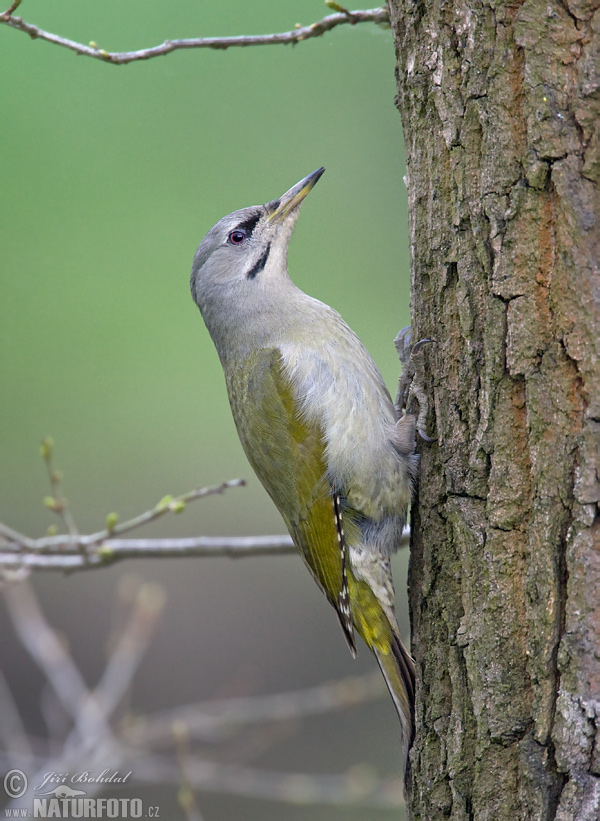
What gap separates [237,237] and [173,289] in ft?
10.8

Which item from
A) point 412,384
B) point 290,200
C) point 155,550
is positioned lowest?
point 155,550

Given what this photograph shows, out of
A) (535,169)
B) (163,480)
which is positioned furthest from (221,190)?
(535,169)

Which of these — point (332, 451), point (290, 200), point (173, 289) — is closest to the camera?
point (332, 451)

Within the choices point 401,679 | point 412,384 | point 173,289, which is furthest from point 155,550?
point 173,289

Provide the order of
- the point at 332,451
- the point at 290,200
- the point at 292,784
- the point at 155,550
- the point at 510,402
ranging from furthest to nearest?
the point at 292,784
the point at 290,200
the point at 155,550
the point at 332,451
the point at 510,402

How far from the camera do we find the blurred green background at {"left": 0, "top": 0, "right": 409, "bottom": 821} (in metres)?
5.52

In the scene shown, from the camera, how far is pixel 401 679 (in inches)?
96.6

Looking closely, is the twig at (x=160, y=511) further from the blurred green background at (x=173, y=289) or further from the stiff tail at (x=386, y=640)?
the blurred green background at (x=173, y=289)

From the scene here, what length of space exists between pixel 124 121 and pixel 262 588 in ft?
11.9

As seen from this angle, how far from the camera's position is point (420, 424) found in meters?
2.38

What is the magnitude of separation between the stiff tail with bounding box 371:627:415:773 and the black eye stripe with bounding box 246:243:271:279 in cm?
151

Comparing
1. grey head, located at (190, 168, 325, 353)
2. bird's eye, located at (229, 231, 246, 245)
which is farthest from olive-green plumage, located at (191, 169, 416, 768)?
bird's eye, located at (229, 231, 246, 245)

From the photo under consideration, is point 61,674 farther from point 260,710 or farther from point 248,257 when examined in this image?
point 248,257

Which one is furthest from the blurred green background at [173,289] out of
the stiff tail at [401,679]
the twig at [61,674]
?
the stiff tail at [401,679]
